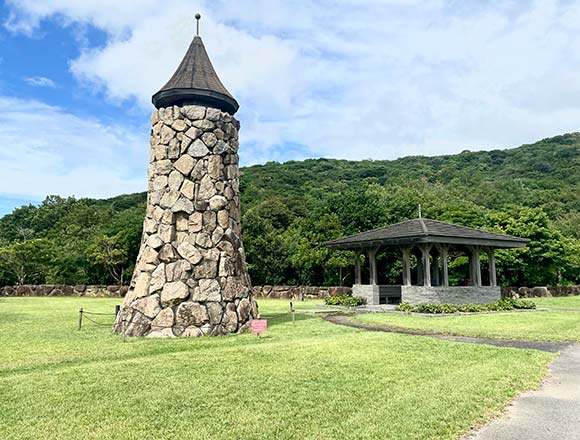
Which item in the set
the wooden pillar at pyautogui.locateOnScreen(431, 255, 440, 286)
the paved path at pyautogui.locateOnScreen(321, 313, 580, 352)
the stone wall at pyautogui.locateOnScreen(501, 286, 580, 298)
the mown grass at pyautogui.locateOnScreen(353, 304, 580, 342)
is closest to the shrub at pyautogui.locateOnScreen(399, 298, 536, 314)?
the mown grass at pyautogui.locateOnScreen(353, 304, 580, 342)

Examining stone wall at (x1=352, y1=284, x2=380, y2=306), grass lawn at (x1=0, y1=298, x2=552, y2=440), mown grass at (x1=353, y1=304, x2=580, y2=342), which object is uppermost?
stone wall at (x1=352, y1=284, x2=380, y2=306)

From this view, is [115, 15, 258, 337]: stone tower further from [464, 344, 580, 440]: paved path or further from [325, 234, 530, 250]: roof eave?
[325, 234, 530, 250]: roof eave

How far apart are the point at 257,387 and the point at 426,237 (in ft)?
42.8

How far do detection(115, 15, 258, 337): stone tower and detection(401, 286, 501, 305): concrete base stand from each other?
8.81 m

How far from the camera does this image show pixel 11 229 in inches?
2031

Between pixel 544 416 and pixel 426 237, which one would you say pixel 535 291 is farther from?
pixel 544 416

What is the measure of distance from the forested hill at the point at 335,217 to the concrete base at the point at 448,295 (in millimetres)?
8541

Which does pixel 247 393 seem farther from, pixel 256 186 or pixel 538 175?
pixel 538 175

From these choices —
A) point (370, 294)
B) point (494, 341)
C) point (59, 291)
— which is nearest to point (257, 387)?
point (494, 341)

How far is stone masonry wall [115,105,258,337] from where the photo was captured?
1041cm

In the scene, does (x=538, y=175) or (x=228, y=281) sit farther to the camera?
(x=538, y=175)

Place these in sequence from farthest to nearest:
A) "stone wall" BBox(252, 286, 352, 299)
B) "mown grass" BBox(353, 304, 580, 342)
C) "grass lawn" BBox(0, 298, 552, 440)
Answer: "stone wall" BBox(252, 286, 352, 299), "mown grass" BBox(353, 304, 580, 342), "grass lawn" BBox(0, 298, 552, 440)

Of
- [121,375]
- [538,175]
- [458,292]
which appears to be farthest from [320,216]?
[538,175]

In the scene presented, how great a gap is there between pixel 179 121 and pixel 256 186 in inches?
1648
